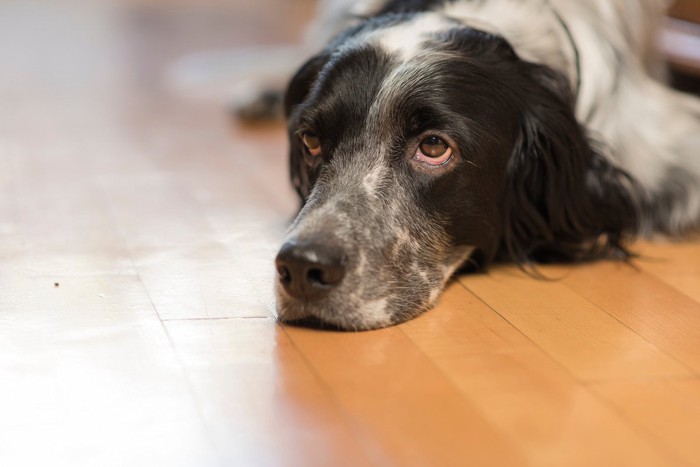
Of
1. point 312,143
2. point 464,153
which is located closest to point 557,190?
point 464,153

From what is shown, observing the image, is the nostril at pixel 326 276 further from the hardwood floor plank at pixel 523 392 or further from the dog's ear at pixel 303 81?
the dog's ear at pixel 303 81

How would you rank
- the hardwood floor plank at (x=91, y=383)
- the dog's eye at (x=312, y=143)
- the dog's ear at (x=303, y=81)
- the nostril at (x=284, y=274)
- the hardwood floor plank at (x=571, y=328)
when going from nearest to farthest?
1. the hardwood floor plank at (x=91, y=383)
2. the hardwood floor plank at (x=571, y=328)
3. the nostril at (x=284, y=274)
4. the dog's eye at (x=312, y=143)
5. the dog's ear at (x=303, y=81)

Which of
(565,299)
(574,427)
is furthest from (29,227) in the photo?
(574,427)

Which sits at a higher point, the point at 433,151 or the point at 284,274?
the point at 433,151

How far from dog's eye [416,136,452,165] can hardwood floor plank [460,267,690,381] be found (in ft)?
1.05

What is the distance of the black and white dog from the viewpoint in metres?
2.25

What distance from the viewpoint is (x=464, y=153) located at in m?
2.40

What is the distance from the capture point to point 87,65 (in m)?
5.12

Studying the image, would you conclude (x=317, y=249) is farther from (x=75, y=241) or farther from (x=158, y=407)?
(x=75, y=241)

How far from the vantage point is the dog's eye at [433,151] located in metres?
2.39

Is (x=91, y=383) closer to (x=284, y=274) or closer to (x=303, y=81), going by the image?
(x=284, y=274)

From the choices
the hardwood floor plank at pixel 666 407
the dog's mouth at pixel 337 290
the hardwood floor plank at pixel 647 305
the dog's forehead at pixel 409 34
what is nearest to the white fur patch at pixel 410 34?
the dog's forehead at pixel 409 34

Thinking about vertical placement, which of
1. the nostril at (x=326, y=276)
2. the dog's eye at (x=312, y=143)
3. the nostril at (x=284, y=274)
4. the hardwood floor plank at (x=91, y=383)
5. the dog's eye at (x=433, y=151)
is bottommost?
the hardwood floor plank at (x=91, y=383)

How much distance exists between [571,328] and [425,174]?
464mm
